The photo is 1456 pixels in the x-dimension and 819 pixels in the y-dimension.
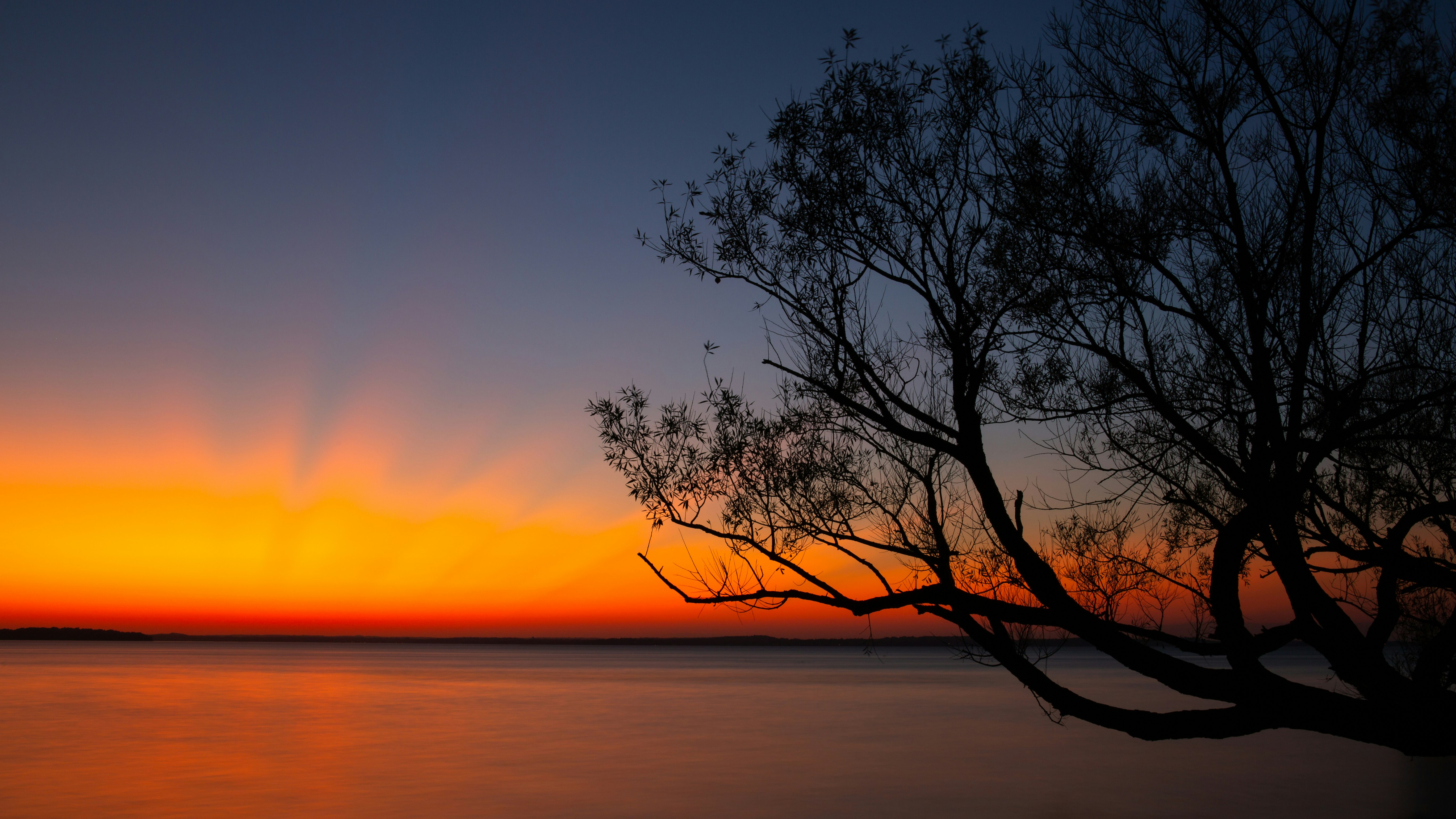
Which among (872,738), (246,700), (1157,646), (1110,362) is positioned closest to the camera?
(1110,362)

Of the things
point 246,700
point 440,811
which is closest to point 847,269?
point 440,811

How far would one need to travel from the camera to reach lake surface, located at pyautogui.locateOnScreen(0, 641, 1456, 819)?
22.4 metres

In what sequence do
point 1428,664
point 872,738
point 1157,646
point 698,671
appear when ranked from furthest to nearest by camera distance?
point 698,671 < point 872,738 < point 1157,646 < point 1428,664

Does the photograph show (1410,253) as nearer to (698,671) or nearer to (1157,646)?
(1157,646)

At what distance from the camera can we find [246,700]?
5216 cm

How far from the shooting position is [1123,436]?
9992mm

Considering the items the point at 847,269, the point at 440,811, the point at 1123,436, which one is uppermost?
the point at 847,269

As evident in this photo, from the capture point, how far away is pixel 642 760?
2994 centimetres

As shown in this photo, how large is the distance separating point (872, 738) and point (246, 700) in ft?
115

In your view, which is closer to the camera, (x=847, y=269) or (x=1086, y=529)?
(x=847, y=269)

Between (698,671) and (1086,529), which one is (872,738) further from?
(698,671)

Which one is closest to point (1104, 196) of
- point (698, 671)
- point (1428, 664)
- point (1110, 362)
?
point (1110, 362)

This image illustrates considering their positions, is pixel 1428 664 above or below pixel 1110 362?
below

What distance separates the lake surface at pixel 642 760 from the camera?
22375mm
